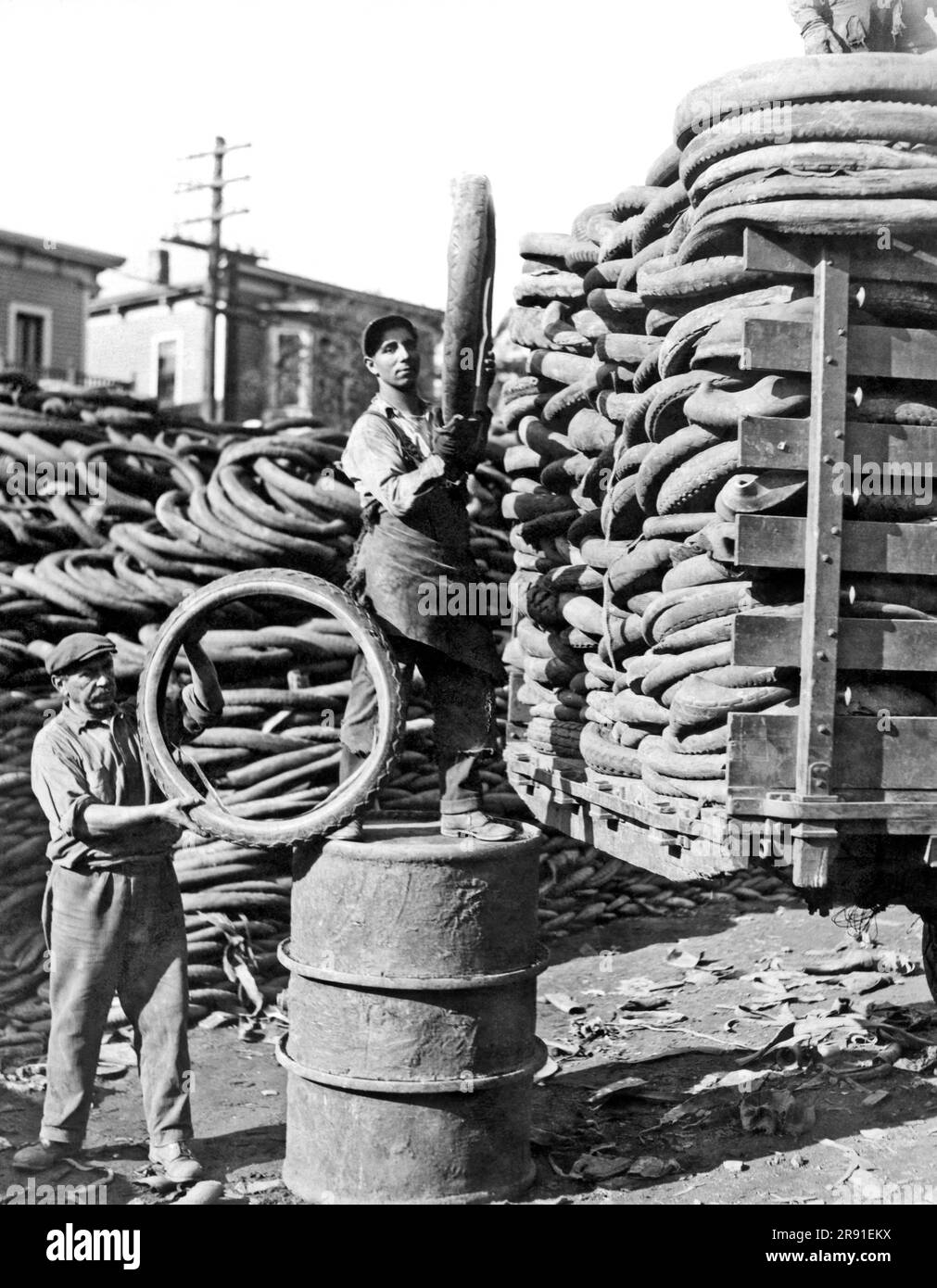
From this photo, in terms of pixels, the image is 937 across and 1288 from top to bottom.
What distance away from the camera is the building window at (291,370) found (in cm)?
3031

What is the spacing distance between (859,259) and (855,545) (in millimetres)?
780

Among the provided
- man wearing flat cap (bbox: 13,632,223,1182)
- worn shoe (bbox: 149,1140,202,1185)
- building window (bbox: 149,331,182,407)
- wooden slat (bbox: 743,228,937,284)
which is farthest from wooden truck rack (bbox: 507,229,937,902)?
building window (bbox: 149,331,182,407)

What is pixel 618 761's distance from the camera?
4.86 m

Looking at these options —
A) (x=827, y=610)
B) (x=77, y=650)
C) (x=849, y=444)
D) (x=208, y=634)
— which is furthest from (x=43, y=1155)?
(x=849, y=444)

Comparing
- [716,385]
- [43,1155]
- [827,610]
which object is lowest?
[43,1155]

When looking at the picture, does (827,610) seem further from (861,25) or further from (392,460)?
(861,25)

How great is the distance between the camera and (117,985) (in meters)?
4.97

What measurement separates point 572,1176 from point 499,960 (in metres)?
0.81

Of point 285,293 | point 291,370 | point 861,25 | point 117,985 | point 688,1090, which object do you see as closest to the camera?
point 861,25

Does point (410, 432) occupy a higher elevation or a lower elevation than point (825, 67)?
lower

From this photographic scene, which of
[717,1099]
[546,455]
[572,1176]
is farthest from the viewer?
[546,455]
